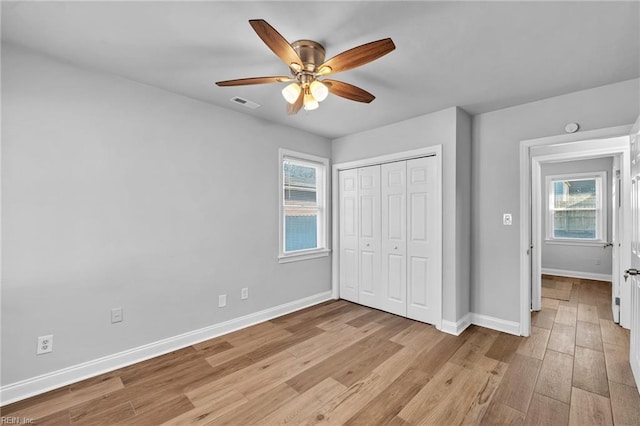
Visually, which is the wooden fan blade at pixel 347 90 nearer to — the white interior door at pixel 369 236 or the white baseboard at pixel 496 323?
the white interior door at pixel 369 236

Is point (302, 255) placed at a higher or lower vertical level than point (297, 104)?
lower

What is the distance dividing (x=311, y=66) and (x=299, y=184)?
7.26ft

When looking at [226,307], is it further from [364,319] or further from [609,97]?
[609,97]

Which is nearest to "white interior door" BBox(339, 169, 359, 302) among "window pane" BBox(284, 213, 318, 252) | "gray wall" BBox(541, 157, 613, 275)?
"window pane" BBox(284, 213, 318, 252)

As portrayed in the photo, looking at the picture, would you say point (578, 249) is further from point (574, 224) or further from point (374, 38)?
point (374, 38)

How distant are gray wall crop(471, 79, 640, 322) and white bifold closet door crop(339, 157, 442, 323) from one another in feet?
1.68

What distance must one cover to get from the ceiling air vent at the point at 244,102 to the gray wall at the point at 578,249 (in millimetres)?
6234

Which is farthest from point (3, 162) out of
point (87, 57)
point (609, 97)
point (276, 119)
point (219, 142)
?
point (609, 97)

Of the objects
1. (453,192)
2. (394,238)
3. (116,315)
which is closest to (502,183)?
(453,192)

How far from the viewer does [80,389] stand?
217 cm

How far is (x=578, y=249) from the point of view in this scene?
5809 mm

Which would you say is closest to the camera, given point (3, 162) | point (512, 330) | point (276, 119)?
point (3, 162)

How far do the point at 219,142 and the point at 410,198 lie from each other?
2362 mm

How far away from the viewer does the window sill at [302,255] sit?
3745 mm
